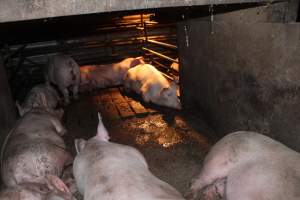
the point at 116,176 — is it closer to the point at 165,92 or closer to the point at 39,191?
the point at 39,191

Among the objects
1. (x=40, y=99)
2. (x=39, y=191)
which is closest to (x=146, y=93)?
(x=40, y=99)

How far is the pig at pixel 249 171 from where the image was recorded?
95.8 inches

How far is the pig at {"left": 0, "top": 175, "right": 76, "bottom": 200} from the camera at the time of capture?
8.83ft

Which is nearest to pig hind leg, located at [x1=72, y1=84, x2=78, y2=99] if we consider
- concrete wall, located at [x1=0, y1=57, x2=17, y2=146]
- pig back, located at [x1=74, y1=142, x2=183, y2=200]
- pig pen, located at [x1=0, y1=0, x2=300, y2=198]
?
pig pen, located at [x1=0, y1=0, x2=300, y2=198]

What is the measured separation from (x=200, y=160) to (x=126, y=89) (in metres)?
4.22

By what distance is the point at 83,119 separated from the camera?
6.21 m

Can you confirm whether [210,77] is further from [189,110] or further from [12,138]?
[12,138]

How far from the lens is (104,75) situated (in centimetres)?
872

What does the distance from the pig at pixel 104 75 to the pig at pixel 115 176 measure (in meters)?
5.68

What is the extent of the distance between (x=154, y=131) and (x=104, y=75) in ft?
12.7

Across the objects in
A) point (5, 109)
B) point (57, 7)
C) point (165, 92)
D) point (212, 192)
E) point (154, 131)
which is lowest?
point (154, 131)

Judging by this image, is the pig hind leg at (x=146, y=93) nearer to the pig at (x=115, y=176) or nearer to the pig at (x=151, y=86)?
A: the pig at (x=151, y=86)

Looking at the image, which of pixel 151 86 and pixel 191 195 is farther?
pixel 151 86

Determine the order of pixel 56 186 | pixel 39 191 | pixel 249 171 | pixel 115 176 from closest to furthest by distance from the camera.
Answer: pixel 115 176, pixel 249 171, pixel 39 191, pixel 56 186
